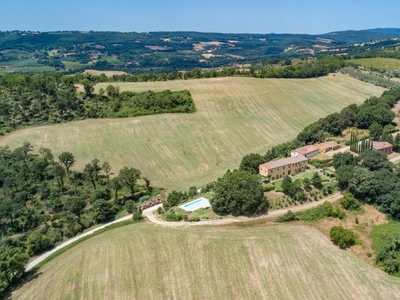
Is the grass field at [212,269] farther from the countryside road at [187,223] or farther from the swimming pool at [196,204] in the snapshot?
the swimming pool at [196,204]

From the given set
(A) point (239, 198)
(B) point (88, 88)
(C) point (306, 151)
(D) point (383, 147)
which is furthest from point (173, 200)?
(B) point (88, 88)

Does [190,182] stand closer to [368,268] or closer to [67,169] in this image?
[67,169]

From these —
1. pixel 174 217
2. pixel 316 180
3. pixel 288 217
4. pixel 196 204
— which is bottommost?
pixel 196 204

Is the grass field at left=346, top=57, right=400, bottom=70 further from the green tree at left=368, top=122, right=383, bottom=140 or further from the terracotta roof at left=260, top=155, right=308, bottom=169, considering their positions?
the terracotta roof at left=260, top=155, right=308, bottom=169

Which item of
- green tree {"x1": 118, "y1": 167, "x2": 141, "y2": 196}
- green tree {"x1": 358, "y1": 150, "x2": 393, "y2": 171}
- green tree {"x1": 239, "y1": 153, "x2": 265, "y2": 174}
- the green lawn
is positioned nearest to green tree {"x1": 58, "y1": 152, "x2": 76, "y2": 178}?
green tree {"x1": 118, "y1": 167, "x2": 141, "y2": 196}

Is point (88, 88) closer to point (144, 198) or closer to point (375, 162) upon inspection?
point (144, 198)

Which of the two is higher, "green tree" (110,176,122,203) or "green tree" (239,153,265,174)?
"green tree" (239,153,265,174)

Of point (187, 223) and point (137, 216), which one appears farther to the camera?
point (137, 216)
